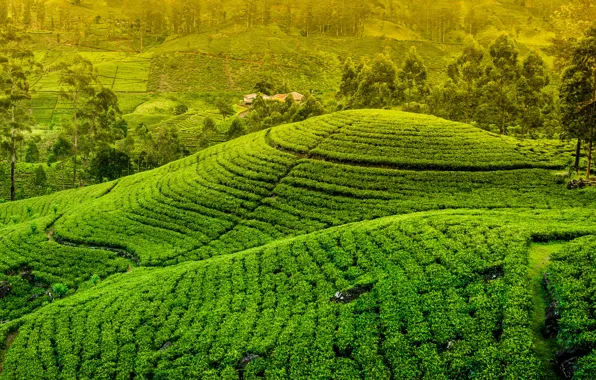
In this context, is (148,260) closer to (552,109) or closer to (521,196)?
(521,196)

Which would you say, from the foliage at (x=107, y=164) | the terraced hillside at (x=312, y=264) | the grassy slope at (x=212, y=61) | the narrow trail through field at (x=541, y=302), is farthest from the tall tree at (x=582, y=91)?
the grassy slope at (x=212, y=61)

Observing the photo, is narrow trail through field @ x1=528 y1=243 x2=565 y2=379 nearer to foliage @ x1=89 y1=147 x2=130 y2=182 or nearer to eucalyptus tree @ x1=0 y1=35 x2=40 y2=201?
eucalyptus tree @ x1=0 y1=35 x2=40 y2=201

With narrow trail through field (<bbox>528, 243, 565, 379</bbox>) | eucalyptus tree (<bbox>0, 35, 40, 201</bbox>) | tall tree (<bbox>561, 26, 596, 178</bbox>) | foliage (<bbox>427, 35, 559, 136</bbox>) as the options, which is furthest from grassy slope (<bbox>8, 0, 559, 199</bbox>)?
narrow trail through field (<bbox>528, 243, 565, 379</bbox>)

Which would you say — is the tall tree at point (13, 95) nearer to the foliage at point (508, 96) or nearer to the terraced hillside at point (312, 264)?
the terraced hillside at point (312, 264)

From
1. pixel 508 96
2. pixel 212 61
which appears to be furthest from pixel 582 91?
pixel 212 61

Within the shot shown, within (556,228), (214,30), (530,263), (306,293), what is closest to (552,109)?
(556,228)

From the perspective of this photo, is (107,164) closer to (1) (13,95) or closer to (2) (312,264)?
(1) (13,95)
